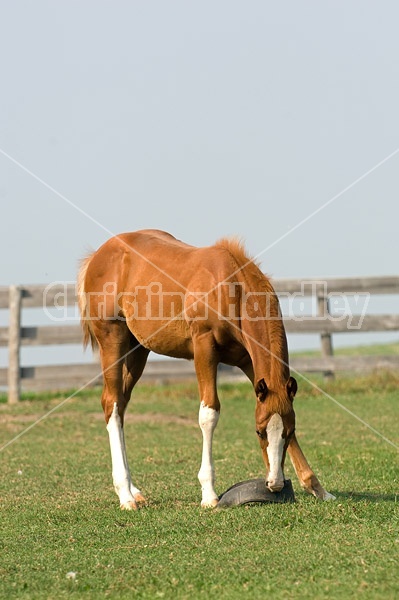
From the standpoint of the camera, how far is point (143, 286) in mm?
7863

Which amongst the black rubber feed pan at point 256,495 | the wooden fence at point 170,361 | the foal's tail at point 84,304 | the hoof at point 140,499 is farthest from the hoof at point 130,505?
the wooden fence at point 170,361

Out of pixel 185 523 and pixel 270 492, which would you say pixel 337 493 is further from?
pixel 185 523

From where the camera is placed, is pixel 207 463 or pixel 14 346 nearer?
pixel 207 463

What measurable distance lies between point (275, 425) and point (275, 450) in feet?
0.56

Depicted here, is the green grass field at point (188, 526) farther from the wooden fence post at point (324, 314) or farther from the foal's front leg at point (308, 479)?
the wooden fence post at point (324, 314)

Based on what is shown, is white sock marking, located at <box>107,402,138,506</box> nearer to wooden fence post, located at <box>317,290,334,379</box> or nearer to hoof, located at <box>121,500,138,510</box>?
hoof, located at <box>121,500,138,510</box>

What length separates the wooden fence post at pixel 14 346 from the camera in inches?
642

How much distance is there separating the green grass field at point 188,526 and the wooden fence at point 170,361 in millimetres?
4711

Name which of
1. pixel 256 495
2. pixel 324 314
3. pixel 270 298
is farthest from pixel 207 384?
pixel 324 314

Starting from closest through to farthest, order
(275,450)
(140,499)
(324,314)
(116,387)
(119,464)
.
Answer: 1. (275,450)
2. (140,499)
3. (119,464)
4. (116,387)
5. (324,314)

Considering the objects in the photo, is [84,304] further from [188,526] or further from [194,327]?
[188,526]

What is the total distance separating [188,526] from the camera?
618cm

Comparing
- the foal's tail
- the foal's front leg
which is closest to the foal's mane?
the foal's front leg

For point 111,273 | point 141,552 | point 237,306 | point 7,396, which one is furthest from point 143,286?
point 7,396
